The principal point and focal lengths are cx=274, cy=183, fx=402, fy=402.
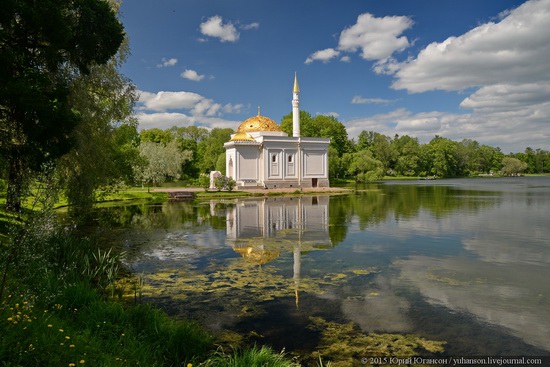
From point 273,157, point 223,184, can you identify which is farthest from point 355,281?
point 273,157

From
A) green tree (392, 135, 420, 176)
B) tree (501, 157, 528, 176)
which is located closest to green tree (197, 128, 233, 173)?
green tree (392, 135, 420, 176)

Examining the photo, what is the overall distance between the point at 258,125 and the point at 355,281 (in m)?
47.2

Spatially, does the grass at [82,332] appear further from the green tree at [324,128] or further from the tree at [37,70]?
the green tree at [324,128]

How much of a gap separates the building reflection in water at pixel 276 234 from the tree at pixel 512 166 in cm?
11819

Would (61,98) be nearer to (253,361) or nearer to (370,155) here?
(253,361)

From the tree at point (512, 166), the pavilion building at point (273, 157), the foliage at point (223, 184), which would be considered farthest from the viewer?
the tree at point (512, 166)

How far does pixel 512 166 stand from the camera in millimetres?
122625

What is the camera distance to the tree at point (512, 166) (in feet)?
402

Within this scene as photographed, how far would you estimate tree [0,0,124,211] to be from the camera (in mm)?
10438

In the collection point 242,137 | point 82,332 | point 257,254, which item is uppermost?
point 242,137

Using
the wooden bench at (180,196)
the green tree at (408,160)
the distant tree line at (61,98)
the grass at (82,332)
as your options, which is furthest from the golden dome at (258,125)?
the green tree at (408,160)

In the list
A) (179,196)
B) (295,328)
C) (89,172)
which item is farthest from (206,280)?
(179,196)

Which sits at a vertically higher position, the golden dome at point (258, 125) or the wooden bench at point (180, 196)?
the golden dome at point (258, 125)

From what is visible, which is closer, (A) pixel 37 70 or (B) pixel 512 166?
(A) pixel 37 70
